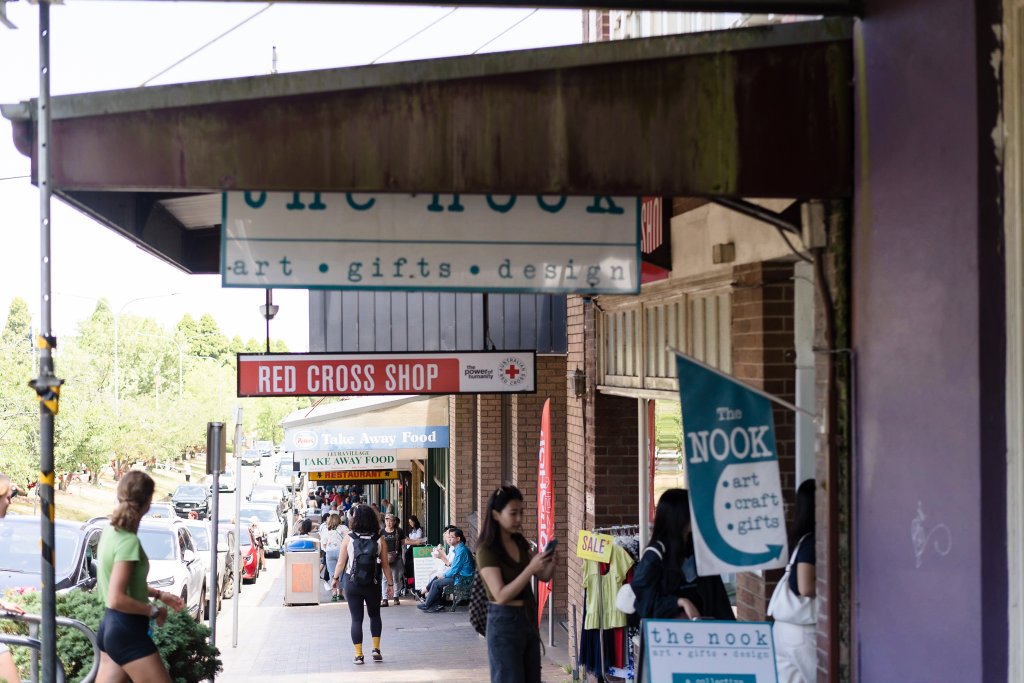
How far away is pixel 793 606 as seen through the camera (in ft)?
18.1

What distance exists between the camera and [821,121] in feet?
16.4

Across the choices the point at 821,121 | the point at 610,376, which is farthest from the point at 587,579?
the point at 821,121

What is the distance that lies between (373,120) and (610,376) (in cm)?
543

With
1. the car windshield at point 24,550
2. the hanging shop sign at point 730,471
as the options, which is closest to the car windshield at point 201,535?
the car windshield at point 24,550

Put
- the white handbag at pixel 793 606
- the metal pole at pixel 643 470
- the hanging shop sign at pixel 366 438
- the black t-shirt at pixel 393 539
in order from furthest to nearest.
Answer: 1. the black t-shirt at pixel 393 539
2. the hanging shop sign at pixel 366 438
3. the metal pole at pixel 643 470
4. the white handbag at pixel 793 606

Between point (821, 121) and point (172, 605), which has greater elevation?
point (821, 121)

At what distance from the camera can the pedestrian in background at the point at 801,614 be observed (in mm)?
5410

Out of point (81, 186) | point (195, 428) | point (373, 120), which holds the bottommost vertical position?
point (195, 428)

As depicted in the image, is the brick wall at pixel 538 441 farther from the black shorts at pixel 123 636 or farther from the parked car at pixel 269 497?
the parked car at pixel 269 497

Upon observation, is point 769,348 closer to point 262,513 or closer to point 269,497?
point 262,513

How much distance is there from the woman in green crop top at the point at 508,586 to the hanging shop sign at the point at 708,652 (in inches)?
46.7

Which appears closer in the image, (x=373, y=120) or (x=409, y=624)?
(x=373, y=120)

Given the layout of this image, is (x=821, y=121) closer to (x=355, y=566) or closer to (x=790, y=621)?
(x=790, y=621)

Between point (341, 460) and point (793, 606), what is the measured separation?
1576 cm
